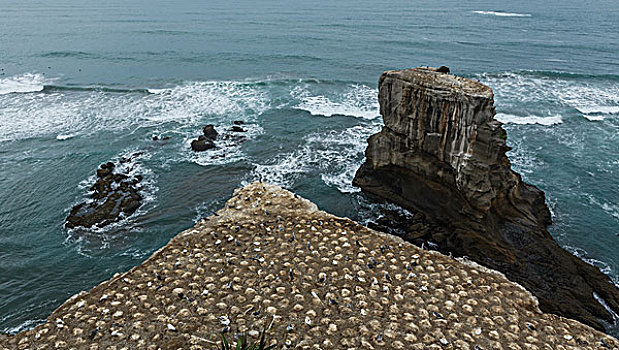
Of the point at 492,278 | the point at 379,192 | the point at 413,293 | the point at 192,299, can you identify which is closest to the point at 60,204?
the point at 192,299

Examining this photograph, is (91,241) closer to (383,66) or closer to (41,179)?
(41,179)

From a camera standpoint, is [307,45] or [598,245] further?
[307,45]

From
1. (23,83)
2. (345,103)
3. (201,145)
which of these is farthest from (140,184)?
(23,83)

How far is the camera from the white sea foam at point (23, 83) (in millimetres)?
37938

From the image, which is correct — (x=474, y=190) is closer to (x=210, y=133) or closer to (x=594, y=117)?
(x=210, y=133)

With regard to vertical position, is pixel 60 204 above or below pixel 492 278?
below

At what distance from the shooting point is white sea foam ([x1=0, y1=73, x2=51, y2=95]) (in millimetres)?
37938

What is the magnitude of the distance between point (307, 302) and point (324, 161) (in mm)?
→ 15934

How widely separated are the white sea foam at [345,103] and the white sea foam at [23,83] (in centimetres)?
2764

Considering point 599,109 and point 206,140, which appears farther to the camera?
point 599,109

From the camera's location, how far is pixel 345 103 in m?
35.0

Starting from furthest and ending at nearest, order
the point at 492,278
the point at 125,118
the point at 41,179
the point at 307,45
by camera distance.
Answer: the point at 307,45 < the point at 125,118 < the point at 41,179 < the point at 492,278

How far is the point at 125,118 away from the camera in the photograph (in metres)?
31.6

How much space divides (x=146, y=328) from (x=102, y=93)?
35353 mm
